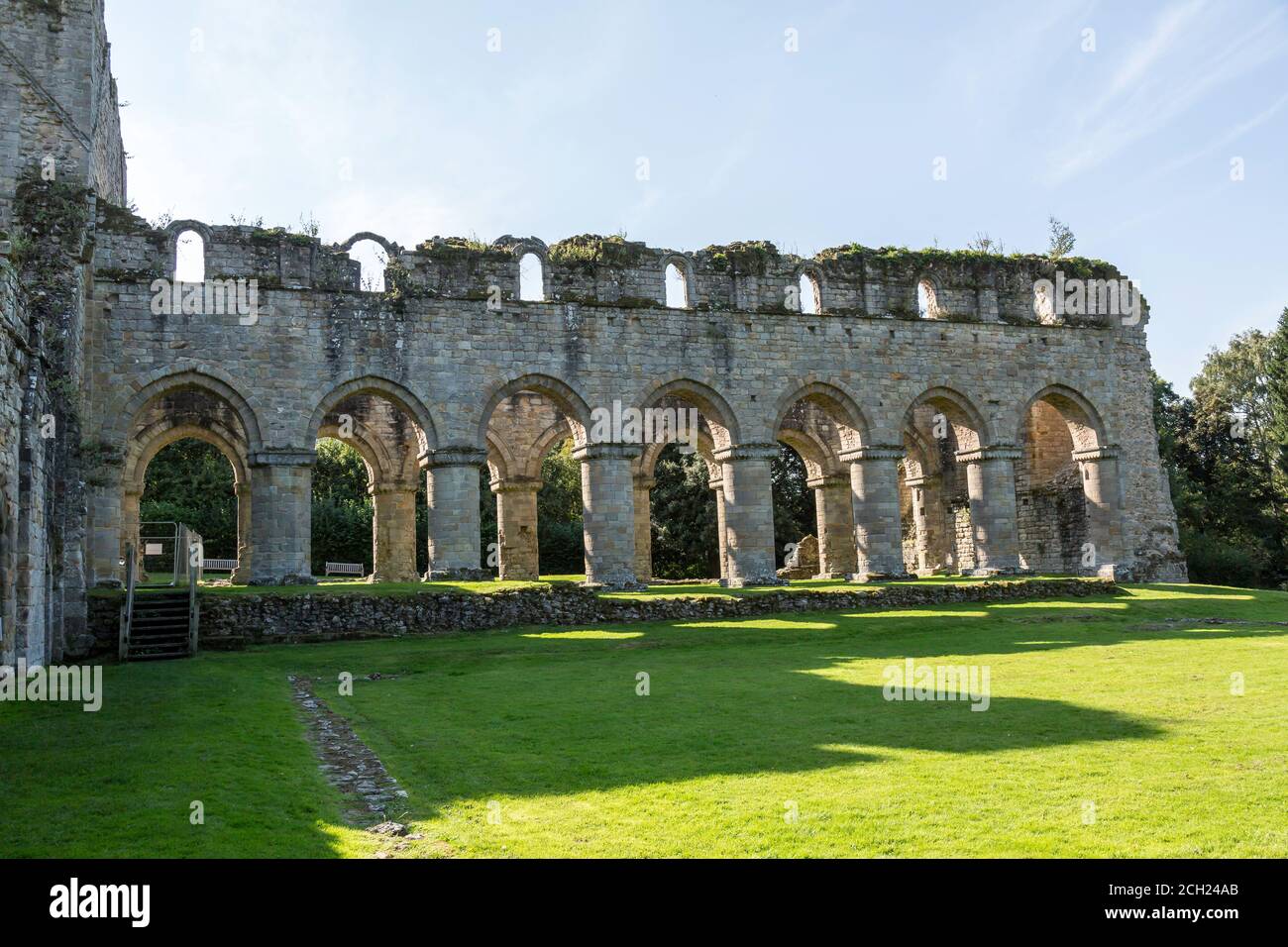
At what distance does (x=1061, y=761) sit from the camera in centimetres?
716

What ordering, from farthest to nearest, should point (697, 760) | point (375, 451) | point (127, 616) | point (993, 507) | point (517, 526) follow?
1. point (517, 526)
2. point (375, 451)
3. point (993, 507)
4. point (127, 616)
5. point (697, 760)

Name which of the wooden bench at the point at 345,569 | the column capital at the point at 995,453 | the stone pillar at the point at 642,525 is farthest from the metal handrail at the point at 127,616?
the wooden bench at the point at 345,569

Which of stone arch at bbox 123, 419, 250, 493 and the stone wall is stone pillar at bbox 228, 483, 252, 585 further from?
the stone wall

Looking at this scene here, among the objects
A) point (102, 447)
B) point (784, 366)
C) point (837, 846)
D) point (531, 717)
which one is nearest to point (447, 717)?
point (531, 717)

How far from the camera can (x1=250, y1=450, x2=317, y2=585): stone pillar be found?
20.4 metres

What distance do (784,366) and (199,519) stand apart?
26.4 metres

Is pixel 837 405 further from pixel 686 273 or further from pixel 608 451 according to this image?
pixel 608 451

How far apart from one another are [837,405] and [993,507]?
481 cm

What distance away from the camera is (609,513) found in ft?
74.3

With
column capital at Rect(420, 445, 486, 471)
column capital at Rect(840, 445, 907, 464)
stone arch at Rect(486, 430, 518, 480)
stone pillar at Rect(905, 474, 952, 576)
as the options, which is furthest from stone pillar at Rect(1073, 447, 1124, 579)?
column capital at Rect(420, 445, 486, 471)

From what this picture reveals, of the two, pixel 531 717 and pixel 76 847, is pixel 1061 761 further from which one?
pixel 76 847

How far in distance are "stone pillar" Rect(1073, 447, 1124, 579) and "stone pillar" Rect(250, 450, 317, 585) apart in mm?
19811

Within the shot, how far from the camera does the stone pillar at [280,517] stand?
20438mm

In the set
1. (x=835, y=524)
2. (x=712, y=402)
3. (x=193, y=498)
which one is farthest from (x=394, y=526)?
(x=193, y=498)
